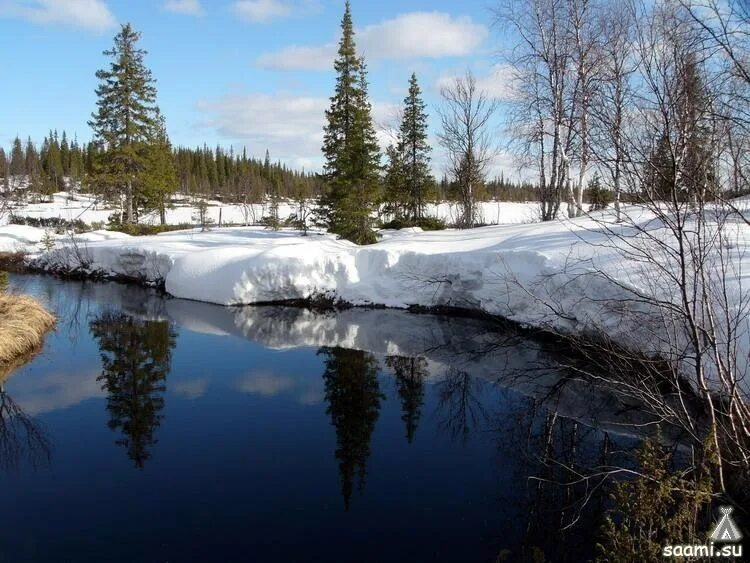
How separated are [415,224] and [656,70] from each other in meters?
27.5

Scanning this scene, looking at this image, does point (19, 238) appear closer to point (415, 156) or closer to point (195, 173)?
point (415, 156)

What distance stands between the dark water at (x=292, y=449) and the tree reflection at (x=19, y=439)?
1.3 inches

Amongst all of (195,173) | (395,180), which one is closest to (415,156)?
(395,180)

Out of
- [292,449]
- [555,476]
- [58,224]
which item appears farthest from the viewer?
[58,224]

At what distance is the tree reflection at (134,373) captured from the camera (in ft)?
26.1

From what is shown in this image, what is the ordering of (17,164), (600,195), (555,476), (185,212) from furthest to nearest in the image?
1. (17,164)
2. (185,212)
3. (555,476)
4. (600,195)

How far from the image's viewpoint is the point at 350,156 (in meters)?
25.0

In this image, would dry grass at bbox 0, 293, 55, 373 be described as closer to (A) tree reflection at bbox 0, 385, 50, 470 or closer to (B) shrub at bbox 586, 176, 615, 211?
(A) tree reflection at bbox 0, 385, 50, 470

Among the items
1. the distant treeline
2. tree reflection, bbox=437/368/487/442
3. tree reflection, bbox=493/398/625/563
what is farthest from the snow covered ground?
tree reflection, bbox=493/398/625/563

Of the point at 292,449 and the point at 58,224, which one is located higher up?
the point at 58,224

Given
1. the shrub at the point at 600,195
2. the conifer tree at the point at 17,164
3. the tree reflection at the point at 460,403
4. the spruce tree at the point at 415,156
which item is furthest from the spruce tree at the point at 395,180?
the conifer tree at the point at 17,164

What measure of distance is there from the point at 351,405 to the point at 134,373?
455cm

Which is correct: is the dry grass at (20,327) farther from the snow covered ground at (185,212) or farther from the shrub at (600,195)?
the snow covered ground at (185,212)

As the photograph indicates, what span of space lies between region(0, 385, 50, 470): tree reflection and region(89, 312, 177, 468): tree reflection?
0.94 m
